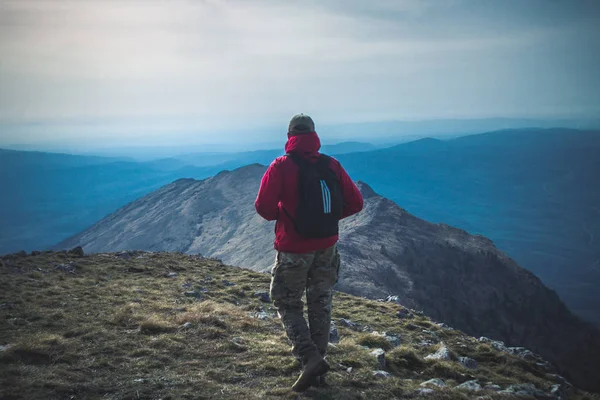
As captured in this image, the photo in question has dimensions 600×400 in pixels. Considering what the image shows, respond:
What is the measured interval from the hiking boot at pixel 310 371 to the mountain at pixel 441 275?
35.8 meters

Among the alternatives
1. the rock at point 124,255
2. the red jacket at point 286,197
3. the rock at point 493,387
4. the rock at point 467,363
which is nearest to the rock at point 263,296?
the rock at point 467,363

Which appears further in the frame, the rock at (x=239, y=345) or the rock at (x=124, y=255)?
the rock at (x=124, y=255)

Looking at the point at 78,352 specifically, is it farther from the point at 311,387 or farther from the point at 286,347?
the point at 311,387

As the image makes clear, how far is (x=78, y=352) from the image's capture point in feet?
25.0

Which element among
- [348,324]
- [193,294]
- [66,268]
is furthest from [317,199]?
[66,268]

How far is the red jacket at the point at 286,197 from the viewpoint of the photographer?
6434 millimetres

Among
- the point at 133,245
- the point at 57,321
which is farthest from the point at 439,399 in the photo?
the point at 133,245

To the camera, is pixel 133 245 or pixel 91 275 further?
pixel 133 245

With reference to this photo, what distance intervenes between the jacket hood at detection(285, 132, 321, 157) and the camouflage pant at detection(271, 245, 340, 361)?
1663 mm

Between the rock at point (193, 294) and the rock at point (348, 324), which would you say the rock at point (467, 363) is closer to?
the rock at point (348, 324)

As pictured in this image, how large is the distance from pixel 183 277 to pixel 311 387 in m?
11.9

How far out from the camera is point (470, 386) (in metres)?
7.68

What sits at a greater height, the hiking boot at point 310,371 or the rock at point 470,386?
the hiking boot at point 310,371

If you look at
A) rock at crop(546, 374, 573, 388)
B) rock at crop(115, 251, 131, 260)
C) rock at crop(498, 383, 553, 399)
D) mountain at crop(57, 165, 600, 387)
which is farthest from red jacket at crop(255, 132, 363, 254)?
mountain at crop(57, 165, 600, 387)
